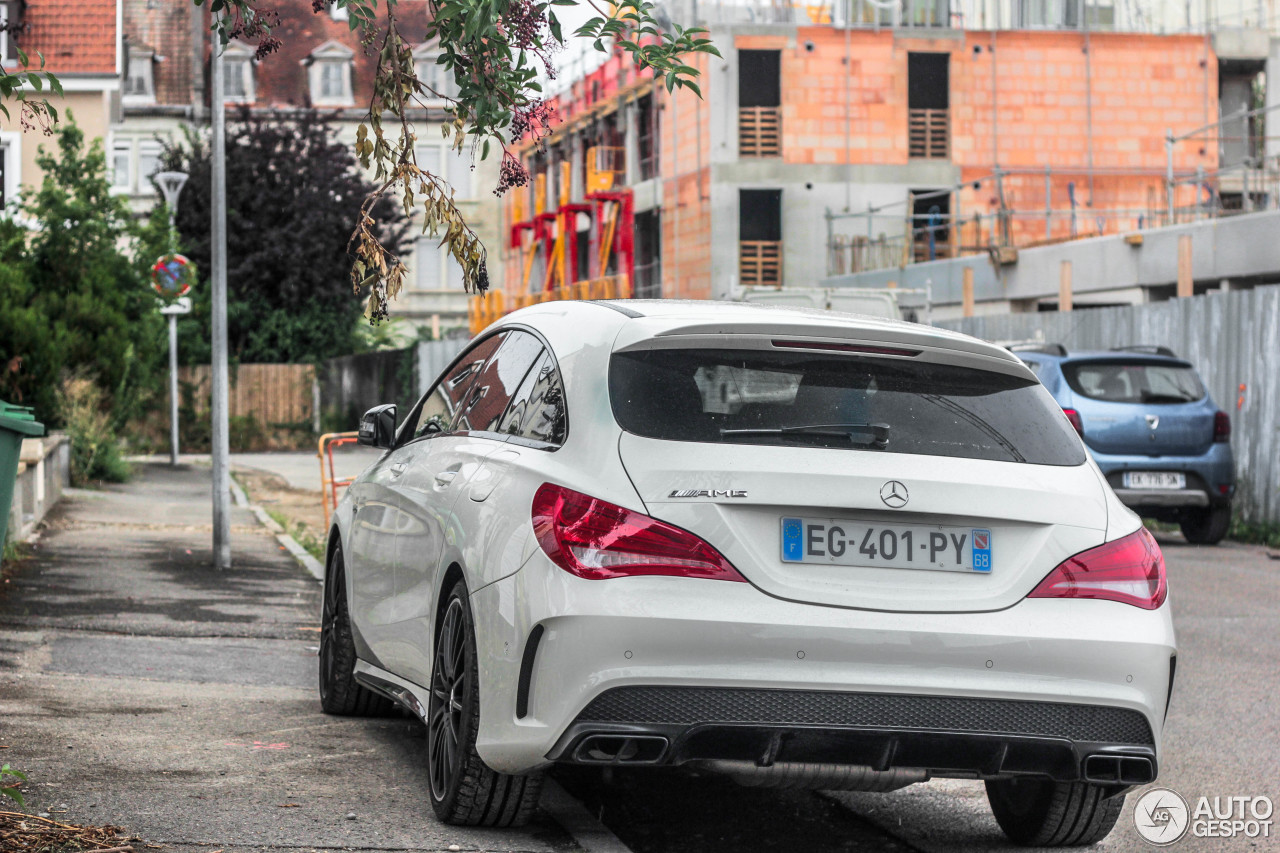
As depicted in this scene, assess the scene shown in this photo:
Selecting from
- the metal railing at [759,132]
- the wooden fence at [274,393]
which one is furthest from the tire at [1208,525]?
the wooden fence at [274,393]

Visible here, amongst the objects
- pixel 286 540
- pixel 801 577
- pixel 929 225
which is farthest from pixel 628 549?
pixel 929 225

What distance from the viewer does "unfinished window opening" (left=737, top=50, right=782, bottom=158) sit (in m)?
44.0

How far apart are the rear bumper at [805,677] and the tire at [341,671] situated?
2.69 m

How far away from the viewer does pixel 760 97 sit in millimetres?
44125

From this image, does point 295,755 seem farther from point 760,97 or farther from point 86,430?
point 760,97

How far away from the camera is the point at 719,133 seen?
1730 inches

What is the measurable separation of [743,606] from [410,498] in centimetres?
200

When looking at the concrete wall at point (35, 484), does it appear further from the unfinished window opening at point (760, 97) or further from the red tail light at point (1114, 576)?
the unfinished window opening at point (760, 97)

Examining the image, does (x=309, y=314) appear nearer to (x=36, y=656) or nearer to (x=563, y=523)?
(x=36, y=656)

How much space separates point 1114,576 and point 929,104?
135ft

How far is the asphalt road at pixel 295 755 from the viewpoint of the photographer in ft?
17.4

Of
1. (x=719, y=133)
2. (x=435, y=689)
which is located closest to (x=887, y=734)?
(x=435, y=689)
